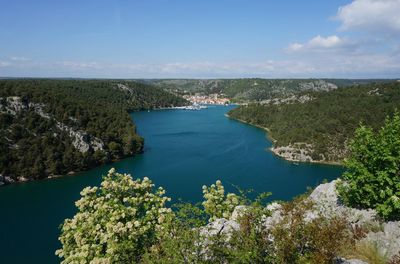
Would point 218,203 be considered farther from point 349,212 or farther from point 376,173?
point 376,173

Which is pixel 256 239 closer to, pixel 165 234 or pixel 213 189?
pixel 165 234

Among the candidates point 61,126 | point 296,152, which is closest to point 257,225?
point 61,126

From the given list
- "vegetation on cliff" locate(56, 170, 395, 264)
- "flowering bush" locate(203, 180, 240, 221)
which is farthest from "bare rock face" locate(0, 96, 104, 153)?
"flowering bush" locate(203, 180, 240, 221)

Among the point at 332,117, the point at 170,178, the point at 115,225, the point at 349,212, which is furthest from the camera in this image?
the point at 332,117

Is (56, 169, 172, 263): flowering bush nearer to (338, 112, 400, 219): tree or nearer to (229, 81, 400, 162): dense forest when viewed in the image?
(338, 112, 400, 219): tree

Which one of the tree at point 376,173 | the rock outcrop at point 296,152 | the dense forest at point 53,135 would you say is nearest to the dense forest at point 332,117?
the rock outcrop at point 296,152

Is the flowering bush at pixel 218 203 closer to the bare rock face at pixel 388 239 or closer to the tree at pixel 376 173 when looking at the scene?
the tree at pixel 376 173

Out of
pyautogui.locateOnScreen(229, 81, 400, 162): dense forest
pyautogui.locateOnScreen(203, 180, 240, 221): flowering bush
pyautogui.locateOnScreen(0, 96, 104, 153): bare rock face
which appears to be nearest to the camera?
pyautogui.locateOnScreen(203, 180, 240, 221): flowering bush

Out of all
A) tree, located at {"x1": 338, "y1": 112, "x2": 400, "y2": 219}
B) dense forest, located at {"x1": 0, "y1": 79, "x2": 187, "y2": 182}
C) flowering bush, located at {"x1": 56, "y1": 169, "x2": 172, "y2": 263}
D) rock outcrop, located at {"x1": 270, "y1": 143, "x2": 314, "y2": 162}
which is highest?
tree, located at {"x1": 338, "y1": 112, "x2": 400, "y2": 219}
